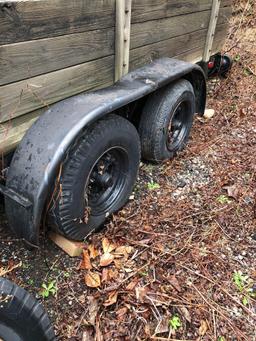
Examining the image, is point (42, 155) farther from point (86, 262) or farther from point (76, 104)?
point (86, 262)

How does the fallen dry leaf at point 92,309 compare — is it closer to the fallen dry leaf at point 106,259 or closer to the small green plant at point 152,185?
the fallen dry leaf at point 106,259

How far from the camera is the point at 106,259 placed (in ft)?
7.89

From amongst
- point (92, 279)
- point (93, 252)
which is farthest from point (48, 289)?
point (93, 252)

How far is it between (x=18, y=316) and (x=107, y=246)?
3.01ft

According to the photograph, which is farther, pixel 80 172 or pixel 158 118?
pixel 158 118

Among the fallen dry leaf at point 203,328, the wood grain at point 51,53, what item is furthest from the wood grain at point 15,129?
the fallen dry leaf at point 203,328

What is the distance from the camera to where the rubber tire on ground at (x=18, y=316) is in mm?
1651

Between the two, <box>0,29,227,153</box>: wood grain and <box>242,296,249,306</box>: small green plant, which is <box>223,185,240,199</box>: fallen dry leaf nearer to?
<box>242,296,249,306</box>: small green plant

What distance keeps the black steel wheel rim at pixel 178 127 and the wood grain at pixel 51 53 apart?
119cm

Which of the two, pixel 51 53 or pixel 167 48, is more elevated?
pixel 51 53

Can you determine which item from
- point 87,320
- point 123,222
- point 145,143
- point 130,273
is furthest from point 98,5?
point 87,320

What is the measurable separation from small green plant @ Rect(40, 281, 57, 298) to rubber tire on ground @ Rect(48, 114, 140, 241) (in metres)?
0.32

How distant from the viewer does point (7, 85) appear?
193 cm

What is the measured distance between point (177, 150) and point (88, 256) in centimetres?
159
